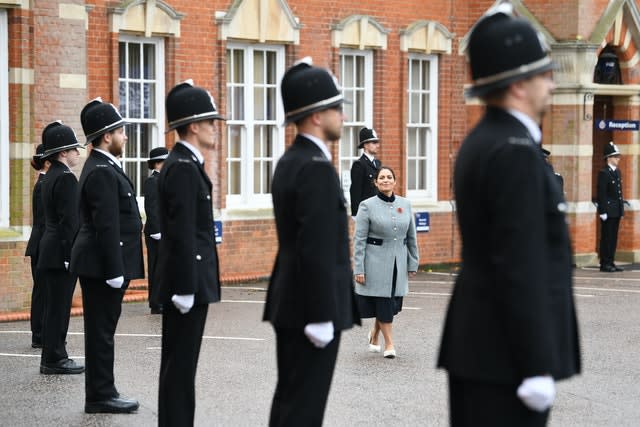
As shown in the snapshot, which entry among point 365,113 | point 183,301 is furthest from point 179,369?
point 365,113

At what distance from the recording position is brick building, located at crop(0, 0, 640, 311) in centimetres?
1529

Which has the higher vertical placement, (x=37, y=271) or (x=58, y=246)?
(x=58, y=246)

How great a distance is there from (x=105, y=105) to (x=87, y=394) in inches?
83.0

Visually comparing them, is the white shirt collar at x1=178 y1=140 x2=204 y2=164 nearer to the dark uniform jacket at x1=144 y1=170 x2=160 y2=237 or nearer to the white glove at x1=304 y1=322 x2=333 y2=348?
the white glove at x1=304 y1=322 x2=333 y2=348

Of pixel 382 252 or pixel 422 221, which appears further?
pixel 422 221

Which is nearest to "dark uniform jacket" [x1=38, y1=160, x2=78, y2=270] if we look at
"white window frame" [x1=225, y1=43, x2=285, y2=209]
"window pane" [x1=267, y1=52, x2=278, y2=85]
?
"white window frame" [x1=225, y1=43, x2=285, y2=209]

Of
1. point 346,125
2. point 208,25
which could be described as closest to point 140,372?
point 208,25

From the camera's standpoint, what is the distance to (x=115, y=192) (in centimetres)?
903

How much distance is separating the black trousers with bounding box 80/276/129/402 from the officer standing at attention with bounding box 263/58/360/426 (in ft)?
9.25

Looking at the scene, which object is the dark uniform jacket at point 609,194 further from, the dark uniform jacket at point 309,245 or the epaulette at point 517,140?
the epaulette at point 517,140

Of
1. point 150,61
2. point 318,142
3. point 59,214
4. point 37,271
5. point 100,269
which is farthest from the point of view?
point 150,61

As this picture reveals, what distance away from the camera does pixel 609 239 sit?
21.1 meters

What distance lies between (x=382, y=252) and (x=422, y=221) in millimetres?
9790

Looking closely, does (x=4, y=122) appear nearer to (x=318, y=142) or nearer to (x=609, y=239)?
(x=318, y=142)
